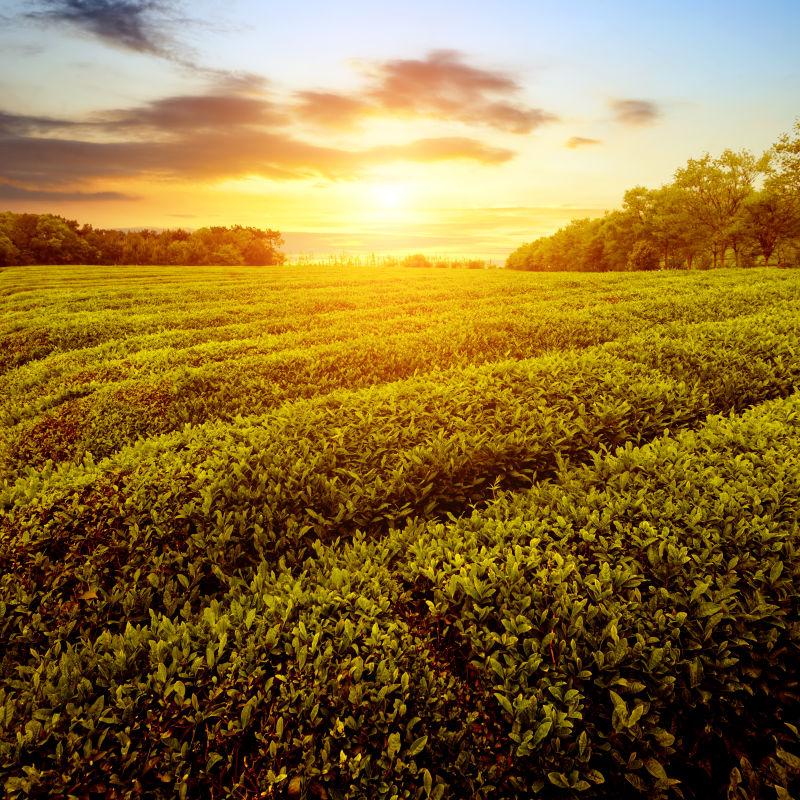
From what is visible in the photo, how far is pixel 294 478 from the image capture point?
611 cm

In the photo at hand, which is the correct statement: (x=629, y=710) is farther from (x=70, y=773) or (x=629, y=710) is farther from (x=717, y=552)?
(x=70, y=773)

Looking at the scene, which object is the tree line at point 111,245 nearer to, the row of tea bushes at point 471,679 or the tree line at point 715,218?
the tree line at point 715,218

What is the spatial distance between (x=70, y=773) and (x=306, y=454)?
402cm

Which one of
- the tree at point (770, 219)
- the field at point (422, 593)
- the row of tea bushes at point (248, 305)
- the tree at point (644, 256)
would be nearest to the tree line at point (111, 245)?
the row of tea bushes at point (248, 305)

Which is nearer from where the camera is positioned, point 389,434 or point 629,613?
point 629,613

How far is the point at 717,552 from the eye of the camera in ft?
Result: 13.9

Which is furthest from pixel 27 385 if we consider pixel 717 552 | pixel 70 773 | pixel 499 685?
pixel 717 552

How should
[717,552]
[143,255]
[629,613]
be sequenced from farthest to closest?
[143,255] → [717,552] → [629,613]

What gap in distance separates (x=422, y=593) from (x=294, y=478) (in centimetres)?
248

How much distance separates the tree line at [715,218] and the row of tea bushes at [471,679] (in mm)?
66898

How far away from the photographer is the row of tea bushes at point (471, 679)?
9.75 ft

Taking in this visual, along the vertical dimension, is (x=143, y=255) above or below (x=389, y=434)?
above

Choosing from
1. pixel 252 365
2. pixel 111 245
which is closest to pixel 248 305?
pixel 252 365

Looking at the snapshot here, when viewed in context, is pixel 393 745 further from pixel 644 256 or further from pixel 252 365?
pixel 644 256
